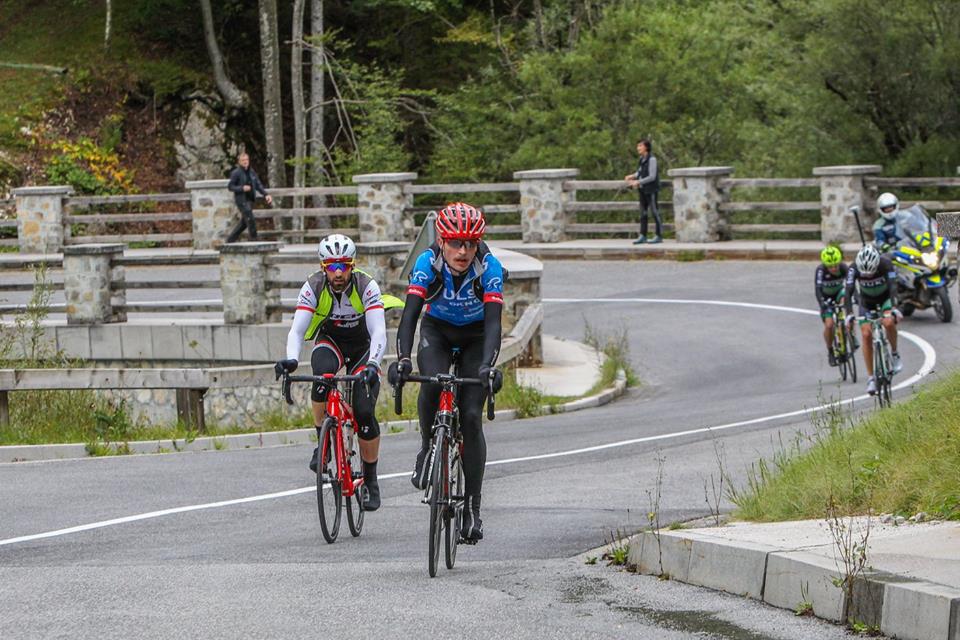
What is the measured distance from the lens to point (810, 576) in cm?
752

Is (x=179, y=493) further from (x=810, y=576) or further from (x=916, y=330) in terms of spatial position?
(x=916, y=330)

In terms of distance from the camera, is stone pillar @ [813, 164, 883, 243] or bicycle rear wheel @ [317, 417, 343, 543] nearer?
bicycle rear wheel @ [317, 417, 343, 543]

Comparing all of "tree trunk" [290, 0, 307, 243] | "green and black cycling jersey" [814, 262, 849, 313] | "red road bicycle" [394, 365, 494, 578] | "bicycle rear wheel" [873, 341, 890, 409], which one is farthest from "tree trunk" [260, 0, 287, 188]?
"red road bicycle" [394, 365, 494, 578]

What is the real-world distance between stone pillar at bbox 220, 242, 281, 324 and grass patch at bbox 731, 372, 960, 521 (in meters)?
11.2

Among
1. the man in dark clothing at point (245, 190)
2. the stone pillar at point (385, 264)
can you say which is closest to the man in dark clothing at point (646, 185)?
the man in dark clothing at point (245, 190)

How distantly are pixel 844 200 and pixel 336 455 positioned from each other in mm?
21114

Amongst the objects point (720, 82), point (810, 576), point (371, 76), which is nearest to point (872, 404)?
point (810, 576)

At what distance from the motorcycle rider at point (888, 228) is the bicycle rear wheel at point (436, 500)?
14232 mm

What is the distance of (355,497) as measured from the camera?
35.5 ft

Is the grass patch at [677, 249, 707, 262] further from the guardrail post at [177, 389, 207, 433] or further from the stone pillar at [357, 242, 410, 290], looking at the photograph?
the guardrail post at [177, 389, 207, 433]

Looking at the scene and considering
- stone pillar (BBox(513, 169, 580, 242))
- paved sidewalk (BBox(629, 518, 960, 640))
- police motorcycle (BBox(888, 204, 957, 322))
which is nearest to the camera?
paved sidewalk (BBox(629, 518, 960, 640))

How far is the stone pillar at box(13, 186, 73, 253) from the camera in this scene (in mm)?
33625

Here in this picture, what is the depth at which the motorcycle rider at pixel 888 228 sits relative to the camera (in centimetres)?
2214

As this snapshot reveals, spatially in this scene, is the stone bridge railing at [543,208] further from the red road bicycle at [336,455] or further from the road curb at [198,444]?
the red road bicycle at [336,455]
